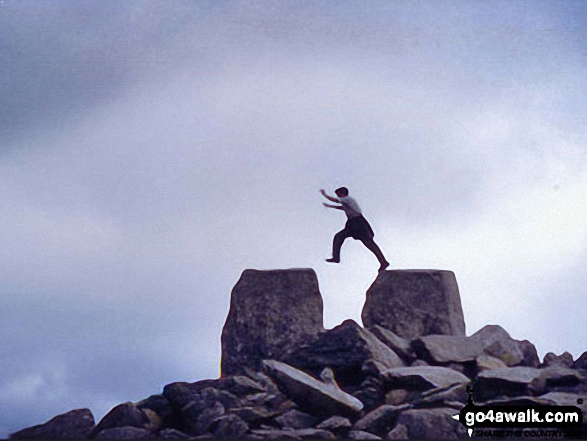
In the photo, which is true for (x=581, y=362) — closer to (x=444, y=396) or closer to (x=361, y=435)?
(x=444, y=396)

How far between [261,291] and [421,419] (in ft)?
11.4

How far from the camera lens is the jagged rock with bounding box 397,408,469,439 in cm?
914

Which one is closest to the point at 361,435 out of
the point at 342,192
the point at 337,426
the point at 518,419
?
the point at 337,426

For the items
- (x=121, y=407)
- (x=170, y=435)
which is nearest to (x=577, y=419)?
(x=170, y=435)

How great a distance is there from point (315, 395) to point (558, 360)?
14.4ft

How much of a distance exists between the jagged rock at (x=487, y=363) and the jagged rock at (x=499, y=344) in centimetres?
34

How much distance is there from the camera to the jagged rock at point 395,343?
448 inches

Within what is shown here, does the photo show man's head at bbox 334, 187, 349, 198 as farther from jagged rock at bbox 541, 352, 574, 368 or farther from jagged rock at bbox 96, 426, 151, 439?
jagged rock at bbox 96, 426, 151, 439

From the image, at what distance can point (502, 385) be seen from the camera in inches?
401

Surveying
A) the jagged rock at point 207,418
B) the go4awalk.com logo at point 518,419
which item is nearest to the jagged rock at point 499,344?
the go4awalk.com logo at point 518,419

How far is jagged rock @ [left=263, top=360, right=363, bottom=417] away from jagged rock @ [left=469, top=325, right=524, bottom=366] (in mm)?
2729

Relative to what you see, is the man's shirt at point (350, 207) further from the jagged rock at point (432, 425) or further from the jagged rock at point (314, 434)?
the jagged rock at point (314, 434)

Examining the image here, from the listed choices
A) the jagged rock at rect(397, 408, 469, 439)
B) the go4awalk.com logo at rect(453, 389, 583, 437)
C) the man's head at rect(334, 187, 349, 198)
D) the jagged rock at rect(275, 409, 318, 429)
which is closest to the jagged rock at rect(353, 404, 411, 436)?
the jagged rock at rect(397, 408, 469, 439)

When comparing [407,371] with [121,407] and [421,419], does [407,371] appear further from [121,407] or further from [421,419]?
[121,407]
